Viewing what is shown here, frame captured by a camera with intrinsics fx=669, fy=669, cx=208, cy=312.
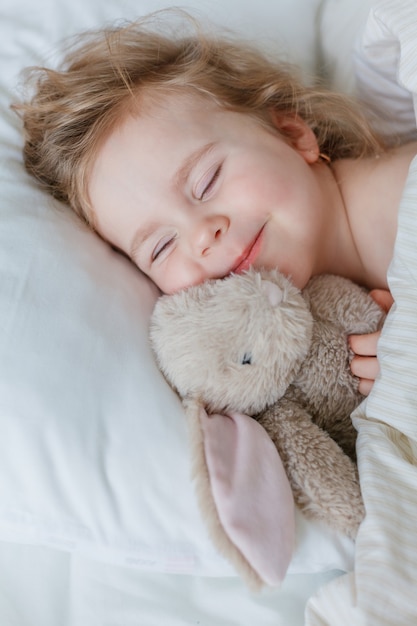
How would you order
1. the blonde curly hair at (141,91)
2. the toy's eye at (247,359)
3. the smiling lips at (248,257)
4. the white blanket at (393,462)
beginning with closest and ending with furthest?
1. the white blanket at (393,462)
2. the toy's eye at (247,359)
3. the smiling lips at (248,257)
4. the blonde curly hair at (141,91)

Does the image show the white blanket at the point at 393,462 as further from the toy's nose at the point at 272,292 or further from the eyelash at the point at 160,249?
the eyelash at the point at 160,249

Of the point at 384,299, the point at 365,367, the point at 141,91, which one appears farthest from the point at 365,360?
the point at 141,91

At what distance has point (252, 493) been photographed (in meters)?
0.75

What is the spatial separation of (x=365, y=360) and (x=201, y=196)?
33cm

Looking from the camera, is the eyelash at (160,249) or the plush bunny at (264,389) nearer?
the plush bunny at (264,389)

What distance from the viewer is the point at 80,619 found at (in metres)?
0.86

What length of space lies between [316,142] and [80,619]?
0.84m

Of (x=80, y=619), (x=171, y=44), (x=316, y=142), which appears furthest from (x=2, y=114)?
(x=80, y=619)

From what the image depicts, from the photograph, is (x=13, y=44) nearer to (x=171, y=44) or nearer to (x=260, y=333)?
(x=171, y=44)

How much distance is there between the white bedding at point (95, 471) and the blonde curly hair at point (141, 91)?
0.12 m

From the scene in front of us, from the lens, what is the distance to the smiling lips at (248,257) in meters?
0.95

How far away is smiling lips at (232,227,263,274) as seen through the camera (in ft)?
3.11

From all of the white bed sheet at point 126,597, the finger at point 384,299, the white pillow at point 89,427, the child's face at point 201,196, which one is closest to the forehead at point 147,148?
the child's face at point 201,196

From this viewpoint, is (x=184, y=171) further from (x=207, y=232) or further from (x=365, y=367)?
(x=365, y=367)
